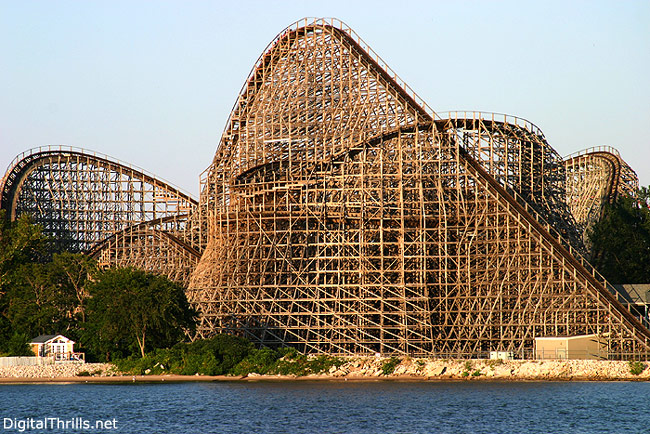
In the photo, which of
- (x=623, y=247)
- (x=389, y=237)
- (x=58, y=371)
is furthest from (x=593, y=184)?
(x=58, y=371)

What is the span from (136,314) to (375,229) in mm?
13162

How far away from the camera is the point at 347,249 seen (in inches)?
2226

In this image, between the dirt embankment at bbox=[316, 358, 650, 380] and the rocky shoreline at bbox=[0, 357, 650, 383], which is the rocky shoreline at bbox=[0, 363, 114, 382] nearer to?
the rocky shoreline at bbox=[0, 357, 650, 383]

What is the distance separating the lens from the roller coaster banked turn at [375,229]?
53.8 meters

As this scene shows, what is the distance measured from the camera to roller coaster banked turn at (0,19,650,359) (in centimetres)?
5381

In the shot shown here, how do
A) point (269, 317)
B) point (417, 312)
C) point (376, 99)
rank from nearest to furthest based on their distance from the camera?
1. point (417, 312)
2. point (269, 317)
3. point (376, 99)

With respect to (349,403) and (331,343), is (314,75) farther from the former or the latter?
(349,403)

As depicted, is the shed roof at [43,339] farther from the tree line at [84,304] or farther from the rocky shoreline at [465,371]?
the rocky shoreline at [465,371]

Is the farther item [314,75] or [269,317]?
[314,75]

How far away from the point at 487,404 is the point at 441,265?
12.5 meters

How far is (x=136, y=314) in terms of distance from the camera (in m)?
57.5

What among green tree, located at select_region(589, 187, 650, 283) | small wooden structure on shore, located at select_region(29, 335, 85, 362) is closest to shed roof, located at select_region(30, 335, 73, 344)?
small wooden structure on shore, located at select_region(29, 335, 85, 362)

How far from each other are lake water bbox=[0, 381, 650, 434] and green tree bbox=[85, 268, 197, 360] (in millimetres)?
4541

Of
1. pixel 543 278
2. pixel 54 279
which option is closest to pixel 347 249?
pixel 543 278
